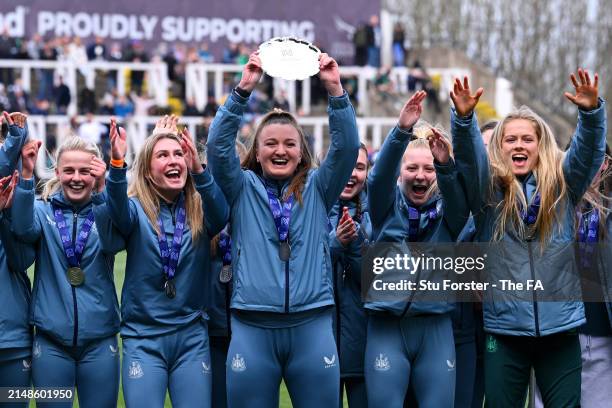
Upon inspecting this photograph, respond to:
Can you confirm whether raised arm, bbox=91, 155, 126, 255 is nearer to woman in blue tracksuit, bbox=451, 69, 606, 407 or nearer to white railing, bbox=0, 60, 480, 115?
woman in blue tracksuit, bbox=451, 69, 606, 407

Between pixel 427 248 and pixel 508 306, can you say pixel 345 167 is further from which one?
pixel 508 306

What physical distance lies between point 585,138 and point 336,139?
1203 millimetres

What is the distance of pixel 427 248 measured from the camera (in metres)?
6.23

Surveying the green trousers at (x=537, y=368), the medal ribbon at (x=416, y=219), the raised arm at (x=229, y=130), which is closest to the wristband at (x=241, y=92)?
the raised arm at (x=229, y=130)

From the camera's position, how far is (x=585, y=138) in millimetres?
5887

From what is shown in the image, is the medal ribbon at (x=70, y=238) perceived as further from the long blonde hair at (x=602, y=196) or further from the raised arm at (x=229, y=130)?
the long blonde hair at (x=602, y=196)

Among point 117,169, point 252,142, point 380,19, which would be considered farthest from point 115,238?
point 380,19

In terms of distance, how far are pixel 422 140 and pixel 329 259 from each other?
0.98 m

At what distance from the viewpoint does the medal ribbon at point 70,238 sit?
606cm

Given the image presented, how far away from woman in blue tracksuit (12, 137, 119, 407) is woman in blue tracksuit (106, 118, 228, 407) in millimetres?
138

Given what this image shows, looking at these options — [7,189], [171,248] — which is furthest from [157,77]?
[171,248]

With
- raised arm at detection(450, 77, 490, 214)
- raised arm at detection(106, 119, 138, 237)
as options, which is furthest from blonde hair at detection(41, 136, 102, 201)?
raised arm at detection(450, 77, 490, 214)

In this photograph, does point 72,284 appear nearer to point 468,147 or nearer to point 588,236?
point 468,147

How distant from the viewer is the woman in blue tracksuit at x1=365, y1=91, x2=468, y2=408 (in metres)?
6.01
